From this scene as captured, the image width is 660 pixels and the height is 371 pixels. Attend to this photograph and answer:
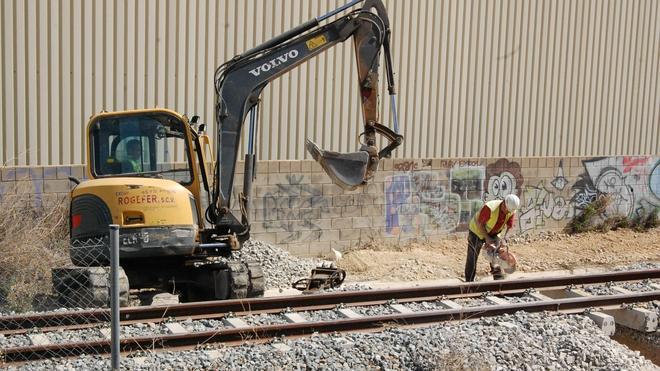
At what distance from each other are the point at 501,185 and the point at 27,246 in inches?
404

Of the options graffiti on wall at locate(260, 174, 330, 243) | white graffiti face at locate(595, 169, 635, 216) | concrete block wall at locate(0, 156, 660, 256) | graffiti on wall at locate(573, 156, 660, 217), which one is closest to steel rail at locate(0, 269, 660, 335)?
concrete block wall at locate(0, 156, 660, 256)

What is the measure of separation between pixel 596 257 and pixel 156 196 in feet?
36.5

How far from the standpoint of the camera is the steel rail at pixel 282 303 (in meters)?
9.41

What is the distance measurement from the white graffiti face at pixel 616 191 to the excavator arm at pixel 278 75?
36.0ft

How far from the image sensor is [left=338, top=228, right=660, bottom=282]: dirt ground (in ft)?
52.8

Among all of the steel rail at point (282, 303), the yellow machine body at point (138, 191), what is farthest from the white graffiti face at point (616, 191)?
the yellow machine body at point (138, 191)

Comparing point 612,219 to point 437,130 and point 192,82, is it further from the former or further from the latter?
point 192,82

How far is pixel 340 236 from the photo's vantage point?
17.1 metres

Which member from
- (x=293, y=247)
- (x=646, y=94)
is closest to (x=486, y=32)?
(x=646, y=94)

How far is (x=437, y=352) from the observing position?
8.55 meters

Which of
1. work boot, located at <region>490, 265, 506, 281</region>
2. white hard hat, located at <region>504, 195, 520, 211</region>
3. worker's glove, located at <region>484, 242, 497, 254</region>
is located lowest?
work boot, located at <region>490, 265, 506, 281</region>

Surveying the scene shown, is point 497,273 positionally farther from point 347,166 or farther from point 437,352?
point 437,352

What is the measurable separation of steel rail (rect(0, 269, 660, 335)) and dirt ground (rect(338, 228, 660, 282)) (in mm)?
3420

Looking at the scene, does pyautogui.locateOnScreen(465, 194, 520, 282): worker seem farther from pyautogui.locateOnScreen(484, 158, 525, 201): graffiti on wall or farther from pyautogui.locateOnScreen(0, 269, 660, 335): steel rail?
pyautogui.locateOnScreen(484, 158, 525, 201): graffiti on wall
